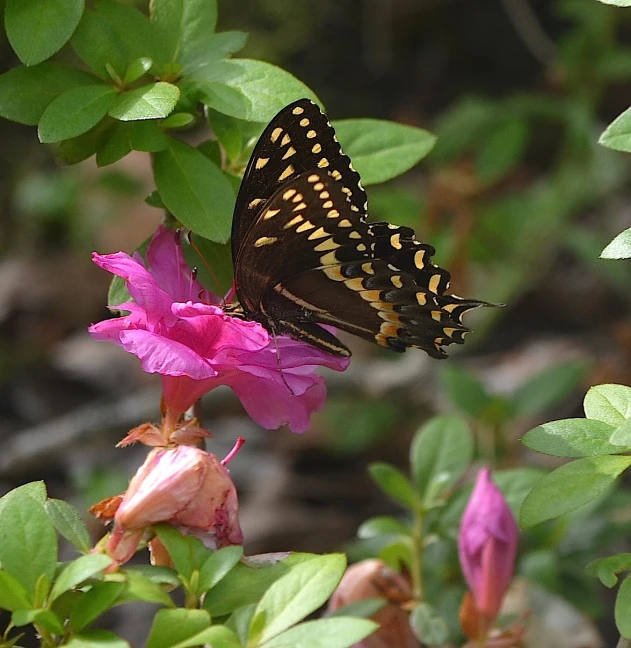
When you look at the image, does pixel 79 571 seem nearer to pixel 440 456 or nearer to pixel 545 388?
pixel 440 456

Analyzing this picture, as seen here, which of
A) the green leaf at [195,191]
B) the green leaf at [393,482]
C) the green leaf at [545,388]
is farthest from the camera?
the green leaf at [545,388]

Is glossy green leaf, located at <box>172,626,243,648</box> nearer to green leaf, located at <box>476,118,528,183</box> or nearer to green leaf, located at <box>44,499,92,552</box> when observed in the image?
green leaf, located at <box>44,499,92,552</box>

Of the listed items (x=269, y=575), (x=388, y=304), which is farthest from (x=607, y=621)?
(x=269, y=575)

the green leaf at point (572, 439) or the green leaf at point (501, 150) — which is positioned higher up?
the green leaf at point (572, 439)

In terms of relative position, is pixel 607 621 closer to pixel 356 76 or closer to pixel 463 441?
pixel 463 441

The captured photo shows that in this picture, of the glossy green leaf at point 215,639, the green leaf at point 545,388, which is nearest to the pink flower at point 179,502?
the glossy green leaf at point 215,639

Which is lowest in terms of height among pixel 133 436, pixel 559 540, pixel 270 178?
pixel 559 540

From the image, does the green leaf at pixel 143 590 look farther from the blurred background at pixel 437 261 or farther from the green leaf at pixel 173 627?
the blurred background at pixel 437 261
